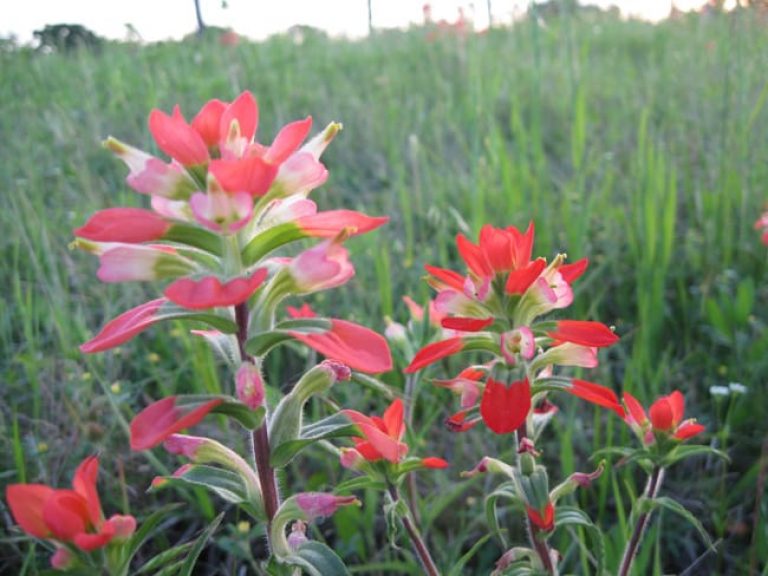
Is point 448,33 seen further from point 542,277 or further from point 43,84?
point 542,277

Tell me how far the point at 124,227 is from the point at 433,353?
36 centimetres

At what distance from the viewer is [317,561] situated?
752mm

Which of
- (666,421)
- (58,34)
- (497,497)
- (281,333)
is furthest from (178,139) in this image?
(58,34)

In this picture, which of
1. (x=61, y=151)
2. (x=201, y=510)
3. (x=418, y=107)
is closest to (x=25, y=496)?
(x=201, y=510)

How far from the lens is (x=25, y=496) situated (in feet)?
2.22

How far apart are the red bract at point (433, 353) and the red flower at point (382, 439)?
78 mm

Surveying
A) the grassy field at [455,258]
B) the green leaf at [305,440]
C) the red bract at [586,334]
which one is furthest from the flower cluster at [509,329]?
the grassy field at [455,258]

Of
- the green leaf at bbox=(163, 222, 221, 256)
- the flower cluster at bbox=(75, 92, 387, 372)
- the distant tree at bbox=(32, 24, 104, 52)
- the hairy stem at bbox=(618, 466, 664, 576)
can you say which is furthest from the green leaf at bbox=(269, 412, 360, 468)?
the distant tree at bbox=(32, 24, 104, 52)

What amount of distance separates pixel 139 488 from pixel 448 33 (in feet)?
13.8

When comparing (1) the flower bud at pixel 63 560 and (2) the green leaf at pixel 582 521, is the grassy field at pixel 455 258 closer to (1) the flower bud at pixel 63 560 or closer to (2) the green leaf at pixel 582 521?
(2) the green leaf at pixel 582 521

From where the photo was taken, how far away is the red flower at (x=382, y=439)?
0.76 meters

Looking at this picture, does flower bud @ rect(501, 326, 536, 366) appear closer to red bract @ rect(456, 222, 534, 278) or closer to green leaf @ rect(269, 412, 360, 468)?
red bract @ rect(456, 222, 534, 278)

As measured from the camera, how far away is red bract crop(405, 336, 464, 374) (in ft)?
2.70

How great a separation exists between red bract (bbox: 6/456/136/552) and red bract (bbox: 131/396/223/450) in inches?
3.2
